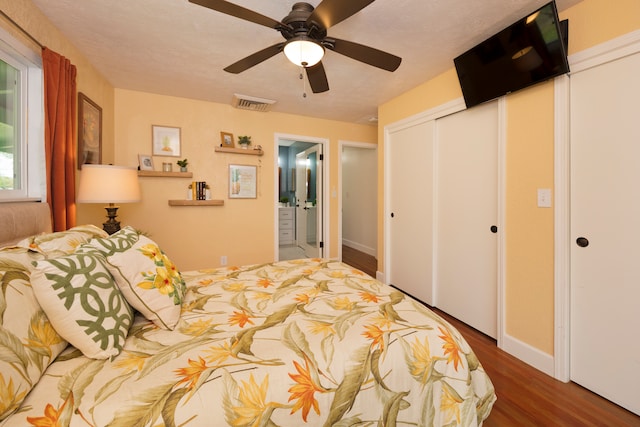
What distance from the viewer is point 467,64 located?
7.21ft

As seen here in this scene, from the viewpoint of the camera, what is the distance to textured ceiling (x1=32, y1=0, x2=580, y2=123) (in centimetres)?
174

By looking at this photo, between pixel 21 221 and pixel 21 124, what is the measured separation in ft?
2.67

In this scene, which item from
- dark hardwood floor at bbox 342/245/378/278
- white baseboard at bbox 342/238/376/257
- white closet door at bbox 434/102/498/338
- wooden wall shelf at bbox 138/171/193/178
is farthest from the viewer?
white baseboard at bbox 342/238/376/257

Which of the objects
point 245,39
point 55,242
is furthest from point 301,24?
point 55,242

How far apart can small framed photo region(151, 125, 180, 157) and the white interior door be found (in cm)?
195

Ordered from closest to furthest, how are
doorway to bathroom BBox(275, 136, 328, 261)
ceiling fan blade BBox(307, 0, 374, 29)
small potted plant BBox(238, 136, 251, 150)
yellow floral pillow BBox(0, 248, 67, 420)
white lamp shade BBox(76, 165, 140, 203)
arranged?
yellow floral pillow BBox(0, 248, 67, 420), ceiling fan blade BBox(307, 0, 374, 29), white lamp shade BBox(76, 165, 140, 203), small potted plant BBox(238, 136, 251, 150), doorway to bathroom BBox(275, 136, 328, 261)

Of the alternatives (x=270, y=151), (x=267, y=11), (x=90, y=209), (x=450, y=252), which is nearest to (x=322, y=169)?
(x=270, y=151)

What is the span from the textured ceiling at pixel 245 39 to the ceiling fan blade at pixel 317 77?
0.33 meters

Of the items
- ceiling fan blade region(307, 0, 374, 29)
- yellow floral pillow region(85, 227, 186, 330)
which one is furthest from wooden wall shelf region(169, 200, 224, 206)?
ceiling fan blade region(307, 0, 374, 29)

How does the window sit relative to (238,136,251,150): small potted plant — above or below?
below

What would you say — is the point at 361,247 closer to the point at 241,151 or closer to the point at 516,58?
the point at 241,151

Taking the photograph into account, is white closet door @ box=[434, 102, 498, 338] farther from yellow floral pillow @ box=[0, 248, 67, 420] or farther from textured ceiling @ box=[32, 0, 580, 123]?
yellow floral pillow @ box=[0, 248, 67, 420]

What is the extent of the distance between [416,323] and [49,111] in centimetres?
252

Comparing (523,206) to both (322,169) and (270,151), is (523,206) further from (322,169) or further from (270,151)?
(270,151)
